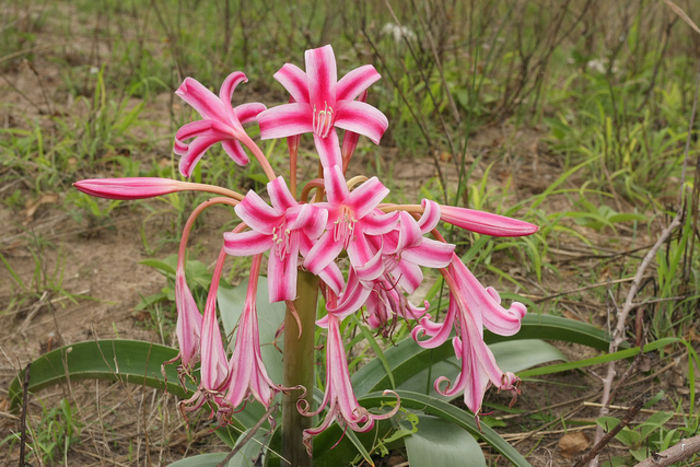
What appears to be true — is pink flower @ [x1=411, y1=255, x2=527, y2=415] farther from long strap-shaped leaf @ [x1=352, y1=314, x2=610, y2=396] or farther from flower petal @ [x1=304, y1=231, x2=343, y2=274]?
long strap-shaped leaf @ [x1=352, y1=314, x2=610, y2=396]

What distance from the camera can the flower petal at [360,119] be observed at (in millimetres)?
Answer: 1376

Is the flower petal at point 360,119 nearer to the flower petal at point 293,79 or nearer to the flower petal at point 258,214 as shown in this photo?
the flower petal at point 293,79

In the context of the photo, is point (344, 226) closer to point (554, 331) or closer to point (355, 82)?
point (355, 82)

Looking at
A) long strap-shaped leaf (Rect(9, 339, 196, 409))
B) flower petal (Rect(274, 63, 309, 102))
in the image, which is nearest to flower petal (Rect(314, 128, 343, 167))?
flower petal (Rect(274, 63, 309, 102))

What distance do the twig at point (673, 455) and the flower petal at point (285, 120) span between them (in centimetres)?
110

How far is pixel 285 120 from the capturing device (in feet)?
4.58

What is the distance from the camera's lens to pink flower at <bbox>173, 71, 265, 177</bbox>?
153 cm

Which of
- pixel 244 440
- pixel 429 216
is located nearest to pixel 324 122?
pixel 429 216

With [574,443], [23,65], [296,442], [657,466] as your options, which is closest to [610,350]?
[574,443]

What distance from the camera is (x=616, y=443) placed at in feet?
7.28

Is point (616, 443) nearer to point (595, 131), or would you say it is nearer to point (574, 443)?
point (574, 443)

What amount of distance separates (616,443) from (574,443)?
147 mm

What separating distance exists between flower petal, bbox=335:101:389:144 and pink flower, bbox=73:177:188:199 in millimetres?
376

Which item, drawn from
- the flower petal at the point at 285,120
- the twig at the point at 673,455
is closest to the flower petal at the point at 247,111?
the flower petal at the point at 285,120
